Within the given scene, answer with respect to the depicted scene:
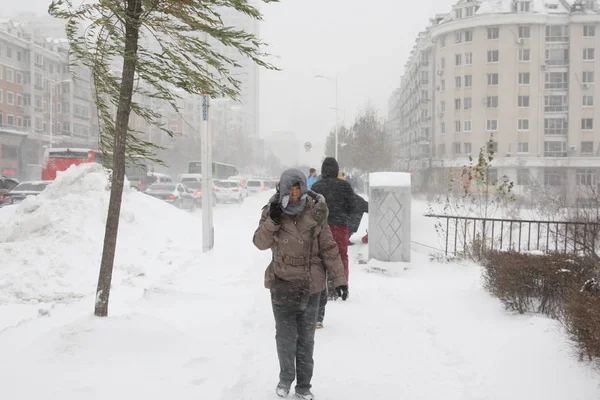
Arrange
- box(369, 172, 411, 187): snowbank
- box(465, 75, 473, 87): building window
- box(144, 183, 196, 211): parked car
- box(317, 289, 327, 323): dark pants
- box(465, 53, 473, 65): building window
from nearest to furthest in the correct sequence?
box(317, 289, 327, 323): dark pants
box(369, 172, 411, 187): snowbank
box(144, 183, 196, 211): parked car
box(465, 53, 473, 65): building window
box(465, 75, 473, 87): building window

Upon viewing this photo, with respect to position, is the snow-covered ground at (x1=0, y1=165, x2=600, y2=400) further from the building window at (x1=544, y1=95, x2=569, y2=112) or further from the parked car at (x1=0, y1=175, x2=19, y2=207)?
the building window at (x1=544, y1=95, x2=569, y2=112)

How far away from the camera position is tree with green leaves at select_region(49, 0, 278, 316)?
5324 millimetres

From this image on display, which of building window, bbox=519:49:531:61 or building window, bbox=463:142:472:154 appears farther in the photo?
building window, bbox=463:142:472:154

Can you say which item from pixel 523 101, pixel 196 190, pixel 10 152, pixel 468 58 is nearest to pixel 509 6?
pixel 468 58

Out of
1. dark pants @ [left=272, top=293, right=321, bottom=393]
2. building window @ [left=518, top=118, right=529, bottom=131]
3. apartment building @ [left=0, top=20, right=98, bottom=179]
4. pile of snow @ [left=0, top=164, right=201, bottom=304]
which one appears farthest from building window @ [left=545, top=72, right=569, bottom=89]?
dark pants @ [left=272, top=293, right=321, bottom=393]

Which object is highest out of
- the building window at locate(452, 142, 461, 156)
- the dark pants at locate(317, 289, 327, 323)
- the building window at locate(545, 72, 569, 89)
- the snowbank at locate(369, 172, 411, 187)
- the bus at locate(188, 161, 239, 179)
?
the building window at locate(545, 72, 569, 89)

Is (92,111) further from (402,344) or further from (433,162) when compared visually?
(402,344)

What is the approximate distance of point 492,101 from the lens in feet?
190

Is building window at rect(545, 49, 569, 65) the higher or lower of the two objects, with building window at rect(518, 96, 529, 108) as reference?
higher

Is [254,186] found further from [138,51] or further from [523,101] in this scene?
[138,51]

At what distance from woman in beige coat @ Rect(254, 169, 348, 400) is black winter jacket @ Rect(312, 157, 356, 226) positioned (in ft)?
8.50

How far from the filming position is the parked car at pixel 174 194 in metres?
28.7

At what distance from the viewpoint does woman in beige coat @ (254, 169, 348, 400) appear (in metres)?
4.24

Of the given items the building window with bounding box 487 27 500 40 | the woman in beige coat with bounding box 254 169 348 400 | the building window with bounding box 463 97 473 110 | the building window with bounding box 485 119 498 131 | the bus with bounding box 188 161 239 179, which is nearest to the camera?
the woman in beige coat with bounding box 254 169 348 400
